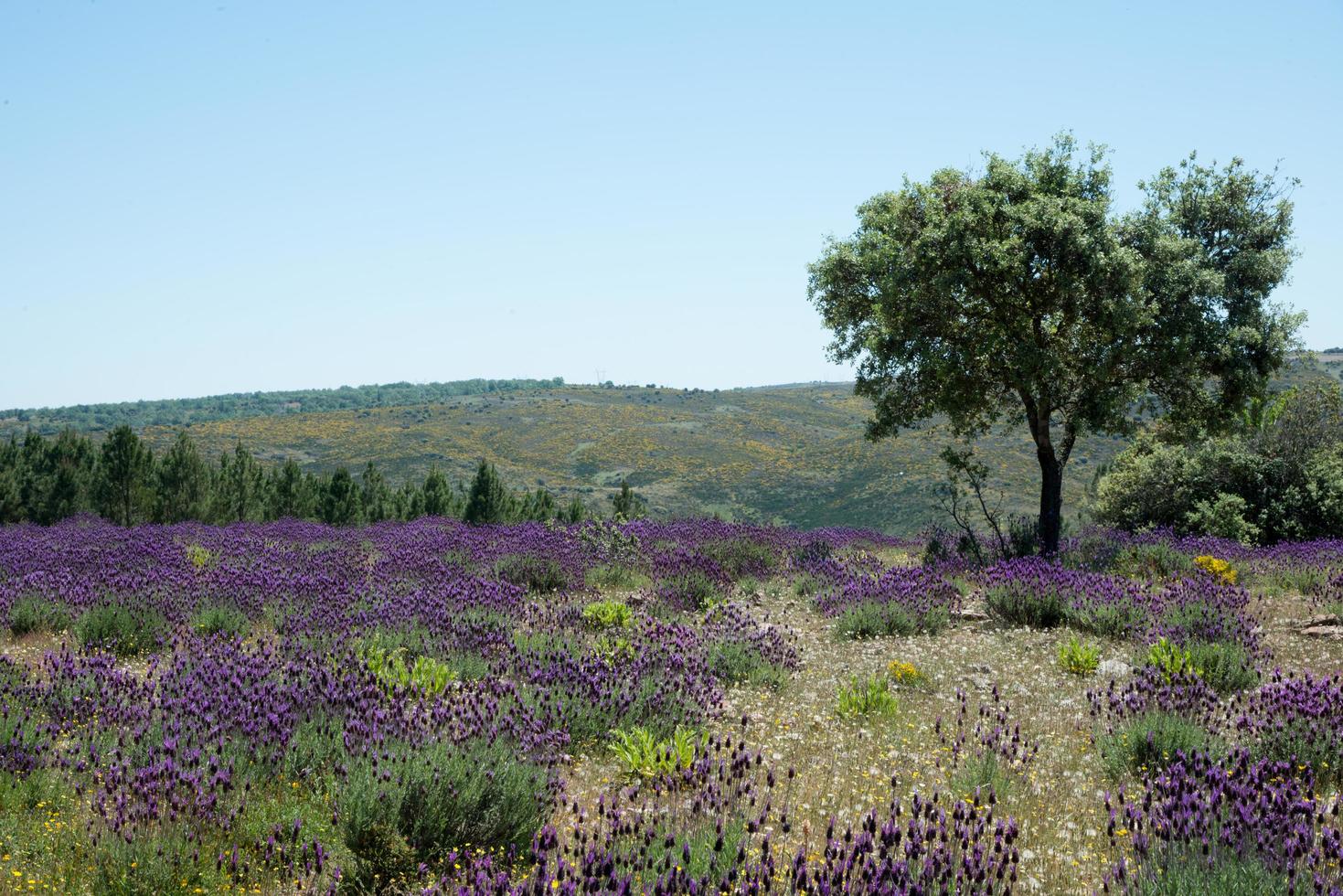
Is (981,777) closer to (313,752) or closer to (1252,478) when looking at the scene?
(313,752)

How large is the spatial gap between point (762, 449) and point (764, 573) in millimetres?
90985

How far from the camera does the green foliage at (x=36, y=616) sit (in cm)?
859

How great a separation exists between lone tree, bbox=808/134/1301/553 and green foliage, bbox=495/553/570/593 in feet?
25.0

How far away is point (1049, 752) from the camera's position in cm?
586

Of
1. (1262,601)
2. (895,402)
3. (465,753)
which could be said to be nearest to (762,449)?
(895,402)

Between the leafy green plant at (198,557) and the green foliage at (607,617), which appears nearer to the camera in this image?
the green foliage at (607,617)

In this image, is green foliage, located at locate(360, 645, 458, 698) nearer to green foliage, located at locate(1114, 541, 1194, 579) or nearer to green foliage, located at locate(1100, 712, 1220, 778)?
green foliage, located at locate(1100, 712, 1220, 778)

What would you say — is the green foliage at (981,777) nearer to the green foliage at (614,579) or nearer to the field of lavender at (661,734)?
the field of lavender at (661,734)

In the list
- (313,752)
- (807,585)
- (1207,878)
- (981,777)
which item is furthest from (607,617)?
(1207,878)

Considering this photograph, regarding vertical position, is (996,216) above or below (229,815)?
above

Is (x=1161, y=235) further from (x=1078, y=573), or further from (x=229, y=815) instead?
(x=229, y=815)

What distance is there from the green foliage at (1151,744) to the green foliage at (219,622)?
753 cm

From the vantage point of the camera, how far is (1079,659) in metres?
7.93

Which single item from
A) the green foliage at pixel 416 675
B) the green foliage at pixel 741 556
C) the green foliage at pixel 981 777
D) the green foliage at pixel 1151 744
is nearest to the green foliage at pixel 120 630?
the green foliage at pixel 416 675
